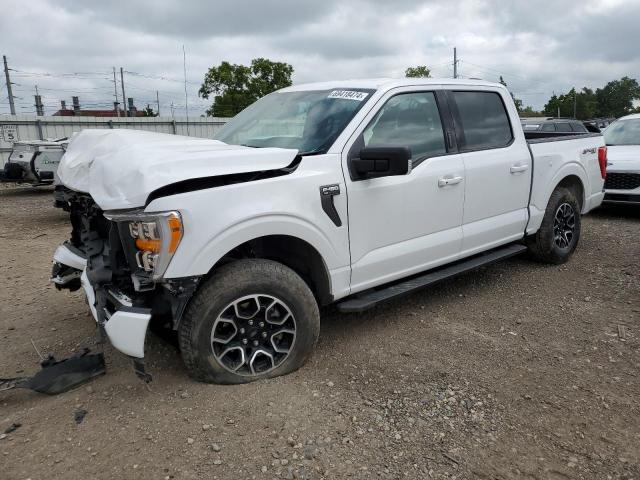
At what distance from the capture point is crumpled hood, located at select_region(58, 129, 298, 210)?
2.71 meters

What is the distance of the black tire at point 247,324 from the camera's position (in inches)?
115

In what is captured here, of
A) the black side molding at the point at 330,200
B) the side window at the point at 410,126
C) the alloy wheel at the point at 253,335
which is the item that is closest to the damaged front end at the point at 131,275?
the alloy wheel at the point at 253,335

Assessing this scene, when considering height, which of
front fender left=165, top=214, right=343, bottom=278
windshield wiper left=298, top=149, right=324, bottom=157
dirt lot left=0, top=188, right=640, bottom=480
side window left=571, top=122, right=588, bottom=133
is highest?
side window left=571, top=122, right=588, bottom=133

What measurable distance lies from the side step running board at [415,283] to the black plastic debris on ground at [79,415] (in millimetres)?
1654

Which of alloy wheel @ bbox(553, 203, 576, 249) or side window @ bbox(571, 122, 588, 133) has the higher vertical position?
side window @ bbox(571, 122, 588, 133)

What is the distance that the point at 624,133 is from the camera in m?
9.16

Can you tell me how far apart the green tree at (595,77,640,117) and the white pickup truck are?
348 feet

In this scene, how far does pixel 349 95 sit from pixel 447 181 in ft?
3.28

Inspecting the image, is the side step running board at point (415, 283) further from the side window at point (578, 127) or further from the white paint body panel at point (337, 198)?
the side window at point (578, 127)

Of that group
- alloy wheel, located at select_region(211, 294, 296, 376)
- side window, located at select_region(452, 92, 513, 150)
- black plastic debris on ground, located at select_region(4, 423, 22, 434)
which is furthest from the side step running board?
black plastic debris on ground, located at select_region(4, 423, 22, 434)

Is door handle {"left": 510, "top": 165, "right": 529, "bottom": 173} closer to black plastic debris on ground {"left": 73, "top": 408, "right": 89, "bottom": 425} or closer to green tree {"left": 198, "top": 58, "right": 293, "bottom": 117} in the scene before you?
black plastic debris on ground {"left": 73, "top": 408, "right": 89, "bottom": 425}

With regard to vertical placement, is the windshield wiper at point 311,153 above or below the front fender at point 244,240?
above

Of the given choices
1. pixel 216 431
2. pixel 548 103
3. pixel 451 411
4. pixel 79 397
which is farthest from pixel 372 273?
pixel 548 103

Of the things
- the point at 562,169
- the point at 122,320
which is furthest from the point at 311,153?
the point at 562,169
